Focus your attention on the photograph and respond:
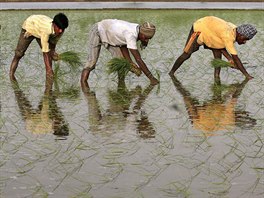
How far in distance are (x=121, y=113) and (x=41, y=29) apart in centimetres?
237

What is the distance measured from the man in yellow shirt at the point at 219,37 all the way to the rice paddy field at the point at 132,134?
319 mm

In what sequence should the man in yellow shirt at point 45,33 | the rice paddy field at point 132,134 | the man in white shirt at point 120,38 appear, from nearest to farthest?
1. the rice paddy field at point 132,134
2. the man in white shirt at point 120,38
3. the man in yellow shirt at point 45,33

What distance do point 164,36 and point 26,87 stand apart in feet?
23.2

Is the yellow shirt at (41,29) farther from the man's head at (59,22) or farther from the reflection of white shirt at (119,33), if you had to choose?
the reflection of white shirt at (119,33)

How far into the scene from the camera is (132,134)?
6.00 m

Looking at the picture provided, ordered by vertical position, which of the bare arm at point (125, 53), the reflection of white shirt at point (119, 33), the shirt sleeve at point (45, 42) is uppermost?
the reflection of white shirt at point (119, 33)

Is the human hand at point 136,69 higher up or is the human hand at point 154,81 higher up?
the human hand at point 136,69

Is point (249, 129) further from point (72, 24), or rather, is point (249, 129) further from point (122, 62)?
point (72, 24)

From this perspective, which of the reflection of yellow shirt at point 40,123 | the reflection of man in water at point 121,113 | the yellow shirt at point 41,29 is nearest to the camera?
the reflection of yellow shirt at point 40,123

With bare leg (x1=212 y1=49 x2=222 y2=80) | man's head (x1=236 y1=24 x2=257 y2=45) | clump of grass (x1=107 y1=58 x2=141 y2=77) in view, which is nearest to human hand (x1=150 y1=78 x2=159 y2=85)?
clump of grass (x1=107 y1=58 x2=141 y2=77)

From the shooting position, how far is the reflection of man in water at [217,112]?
634 centimetres

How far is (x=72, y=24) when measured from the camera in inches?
738

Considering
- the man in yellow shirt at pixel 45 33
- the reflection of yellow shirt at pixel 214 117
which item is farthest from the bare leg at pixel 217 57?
the man in yellow shirt at pixel 45 33

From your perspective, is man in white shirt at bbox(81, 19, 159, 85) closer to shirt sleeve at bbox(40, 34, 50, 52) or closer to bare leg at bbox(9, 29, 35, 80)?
shirt sleeve at bbox(40, 34, 50, 52)
